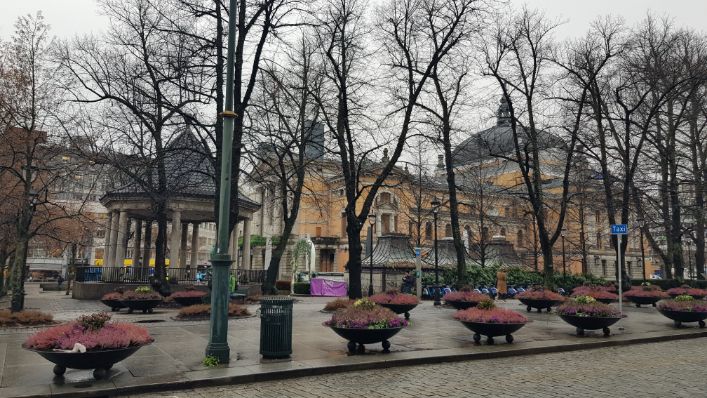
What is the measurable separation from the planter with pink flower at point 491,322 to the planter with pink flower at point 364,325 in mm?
2338

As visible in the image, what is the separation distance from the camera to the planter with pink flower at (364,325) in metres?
11.1

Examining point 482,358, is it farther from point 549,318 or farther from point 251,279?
point 251,279

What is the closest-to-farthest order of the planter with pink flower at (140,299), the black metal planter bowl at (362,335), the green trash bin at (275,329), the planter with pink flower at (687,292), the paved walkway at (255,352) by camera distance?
the paved walkway at (255,352)
the green trash bin at (275,329)
the black metal planter bowl at (362,335)
the planter with pink flower at (140,299)
the planter with pink flower at (687,292)

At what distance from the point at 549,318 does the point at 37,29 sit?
23.0 m

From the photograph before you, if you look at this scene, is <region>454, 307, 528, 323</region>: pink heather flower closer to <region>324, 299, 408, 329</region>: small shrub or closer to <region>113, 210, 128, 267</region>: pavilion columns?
<region>324, 299, 408, 329</region>: small shrub

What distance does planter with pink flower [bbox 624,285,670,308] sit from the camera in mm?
25922

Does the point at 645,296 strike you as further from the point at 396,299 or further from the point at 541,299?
the point at 396,299

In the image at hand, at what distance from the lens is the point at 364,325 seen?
11133 mm

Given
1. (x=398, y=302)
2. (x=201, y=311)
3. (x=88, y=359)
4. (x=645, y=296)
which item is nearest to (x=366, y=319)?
(x=88, y=359)

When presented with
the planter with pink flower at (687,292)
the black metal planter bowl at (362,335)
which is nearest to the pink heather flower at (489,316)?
the black metal planter bowl at (362,335)

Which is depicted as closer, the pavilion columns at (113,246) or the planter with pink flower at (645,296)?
the planter with pink flower at (645,296)

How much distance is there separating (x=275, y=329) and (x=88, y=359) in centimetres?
340

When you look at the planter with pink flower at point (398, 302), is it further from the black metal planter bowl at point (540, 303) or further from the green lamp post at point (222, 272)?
the green lamp post at point (222, 272)

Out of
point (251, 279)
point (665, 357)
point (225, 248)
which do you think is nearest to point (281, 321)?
point (225, 248)
